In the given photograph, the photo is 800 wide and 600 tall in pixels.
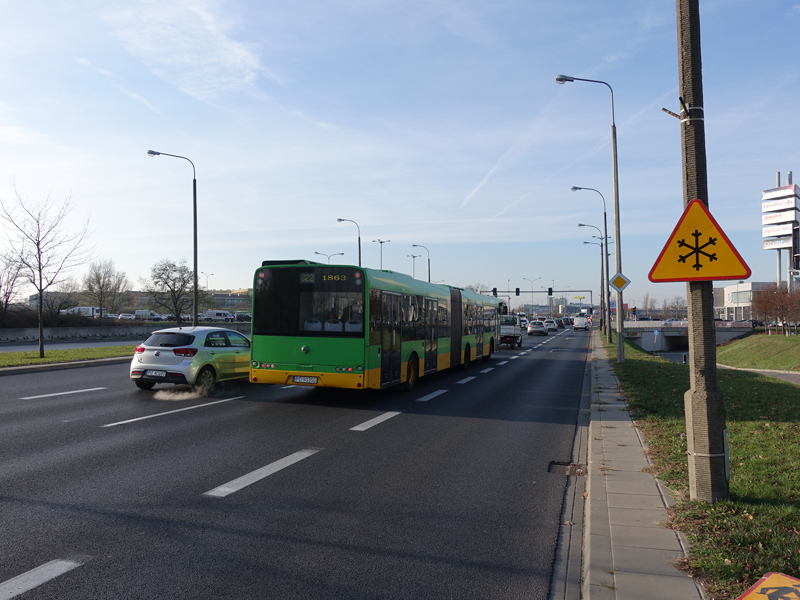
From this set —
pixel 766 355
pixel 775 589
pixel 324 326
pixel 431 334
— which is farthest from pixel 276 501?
pixel 766 355

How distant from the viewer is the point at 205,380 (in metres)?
13.6

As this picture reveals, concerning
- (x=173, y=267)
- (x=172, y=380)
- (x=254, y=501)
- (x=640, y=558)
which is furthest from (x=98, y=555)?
(x=173, y=267)

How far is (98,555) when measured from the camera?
14.5 feet

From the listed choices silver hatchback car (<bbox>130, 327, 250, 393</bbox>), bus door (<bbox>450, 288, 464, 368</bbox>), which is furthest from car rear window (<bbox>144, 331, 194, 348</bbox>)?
bus door (<bbox>450, 288, 464, 368</bbox>)

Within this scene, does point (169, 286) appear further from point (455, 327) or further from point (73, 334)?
point (455, 327)

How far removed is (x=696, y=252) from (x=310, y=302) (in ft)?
27.4

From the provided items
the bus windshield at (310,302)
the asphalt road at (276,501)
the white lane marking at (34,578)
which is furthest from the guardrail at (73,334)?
the white lane marking at (34,578)

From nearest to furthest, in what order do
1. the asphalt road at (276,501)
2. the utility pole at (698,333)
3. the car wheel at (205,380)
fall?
the asphalt road at (276,501)
the utility pole at (698,333)
the car wheel at (205,380)

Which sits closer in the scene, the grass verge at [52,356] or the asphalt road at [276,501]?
the asphalt road at [276,501]

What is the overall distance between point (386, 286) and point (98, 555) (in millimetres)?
9453

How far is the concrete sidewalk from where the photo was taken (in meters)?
3.83

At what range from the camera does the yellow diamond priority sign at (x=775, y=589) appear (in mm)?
3431

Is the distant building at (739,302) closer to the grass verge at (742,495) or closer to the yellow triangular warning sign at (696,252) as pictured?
the grass verge at (742,495)

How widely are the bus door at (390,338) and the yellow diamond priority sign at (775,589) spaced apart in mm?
9507
